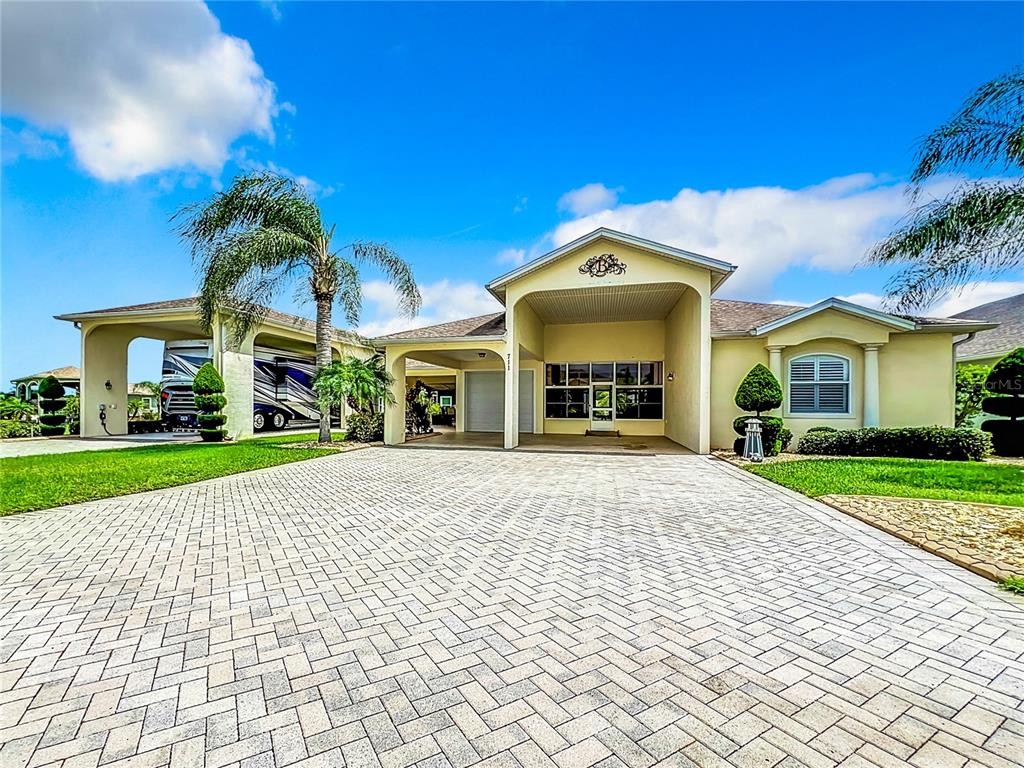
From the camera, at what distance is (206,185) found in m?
13.8

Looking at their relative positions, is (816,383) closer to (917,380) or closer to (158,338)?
(917,380)

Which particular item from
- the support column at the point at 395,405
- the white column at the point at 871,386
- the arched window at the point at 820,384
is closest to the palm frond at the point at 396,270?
the support column at the point at 395,405

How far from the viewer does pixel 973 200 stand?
671cm

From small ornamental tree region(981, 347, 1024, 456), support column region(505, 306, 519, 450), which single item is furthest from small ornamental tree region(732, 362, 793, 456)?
support column region(505, 306, 519, 450)

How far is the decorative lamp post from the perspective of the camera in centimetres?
1159

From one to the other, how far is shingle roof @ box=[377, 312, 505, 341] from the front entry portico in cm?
5

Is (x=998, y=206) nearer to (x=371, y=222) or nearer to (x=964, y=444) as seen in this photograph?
(x=964, y=444)

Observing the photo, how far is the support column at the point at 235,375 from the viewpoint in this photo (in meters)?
16.3

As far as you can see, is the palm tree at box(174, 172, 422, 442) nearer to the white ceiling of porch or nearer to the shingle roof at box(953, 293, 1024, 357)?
the white ceiling of porch

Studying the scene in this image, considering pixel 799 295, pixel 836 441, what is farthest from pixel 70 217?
pixel 799 295

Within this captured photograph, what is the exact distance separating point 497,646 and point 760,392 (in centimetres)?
1164

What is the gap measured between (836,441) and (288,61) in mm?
17439

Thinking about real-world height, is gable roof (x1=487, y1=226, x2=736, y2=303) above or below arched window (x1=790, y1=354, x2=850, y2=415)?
above

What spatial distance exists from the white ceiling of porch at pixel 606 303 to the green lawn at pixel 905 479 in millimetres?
6349
